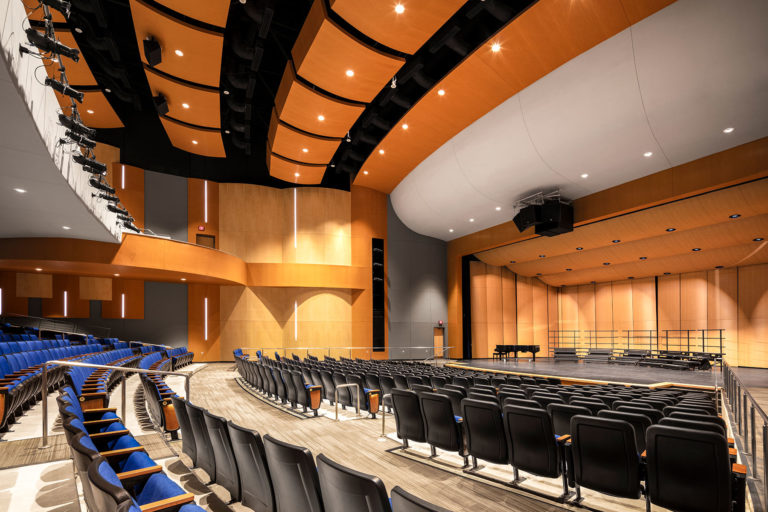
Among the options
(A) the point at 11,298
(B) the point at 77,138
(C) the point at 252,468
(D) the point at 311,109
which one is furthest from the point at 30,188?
(A) the point at 11,298

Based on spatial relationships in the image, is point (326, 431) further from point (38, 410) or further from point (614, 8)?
point (614, 8)

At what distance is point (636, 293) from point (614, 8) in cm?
1544

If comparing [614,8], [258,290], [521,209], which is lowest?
[258,290]

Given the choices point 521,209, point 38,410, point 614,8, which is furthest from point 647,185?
point 38,410

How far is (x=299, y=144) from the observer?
14.1 m

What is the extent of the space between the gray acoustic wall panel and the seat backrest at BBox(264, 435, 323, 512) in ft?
53.0

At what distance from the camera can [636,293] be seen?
19.2 meters

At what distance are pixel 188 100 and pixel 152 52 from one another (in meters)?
2.72

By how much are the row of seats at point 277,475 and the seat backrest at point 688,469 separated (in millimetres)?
1964

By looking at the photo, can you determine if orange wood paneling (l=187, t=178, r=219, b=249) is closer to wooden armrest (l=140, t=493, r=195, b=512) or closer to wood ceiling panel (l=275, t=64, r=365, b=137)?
wood ceiling panel (l=275, t=64, r=365, b=137)

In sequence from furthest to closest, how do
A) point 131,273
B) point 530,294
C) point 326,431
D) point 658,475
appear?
point 530,294 → point 131,273 → point 326,431 → point 658,475

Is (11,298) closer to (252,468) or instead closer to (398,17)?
(398,17)

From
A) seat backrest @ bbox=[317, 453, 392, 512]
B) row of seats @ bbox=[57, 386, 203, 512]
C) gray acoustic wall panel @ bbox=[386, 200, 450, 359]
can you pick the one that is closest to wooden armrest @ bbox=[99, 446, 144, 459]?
row of seats @ bbox=[57, 386, 203, 512]

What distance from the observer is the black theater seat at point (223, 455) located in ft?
9.61
